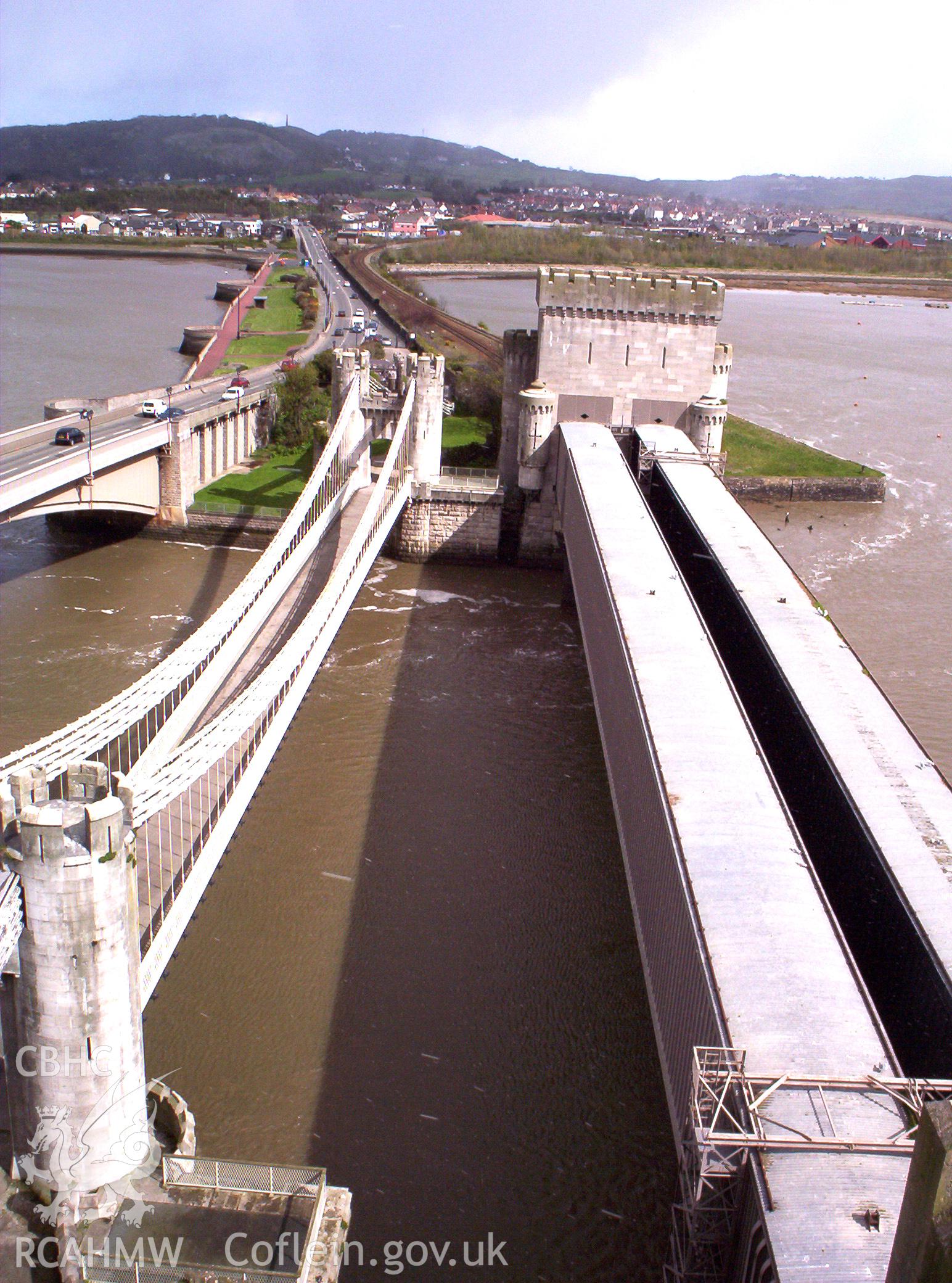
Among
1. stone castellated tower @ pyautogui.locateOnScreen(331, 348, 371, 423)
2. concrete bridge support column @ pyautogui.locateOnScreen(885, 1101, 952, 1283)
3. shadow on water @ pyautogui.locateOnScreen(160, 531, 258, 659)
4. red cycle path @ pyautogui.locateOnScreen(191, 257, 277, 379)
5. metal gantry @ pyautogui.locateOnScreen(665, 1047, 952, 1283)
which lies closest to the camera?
concrete bridge support column @ pyautogui.locateOnScreen(885, 1101, 952, 1283)

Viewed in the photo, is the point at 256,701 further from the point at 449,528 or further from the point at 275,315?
the point at 275,315

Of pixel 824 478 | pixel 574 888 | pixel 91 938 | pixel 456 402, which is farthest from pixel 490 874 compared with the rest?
pixel 456 402

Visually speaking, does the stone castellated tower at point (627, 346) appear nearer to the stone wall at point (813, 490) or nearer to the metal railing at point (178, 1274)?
the stone wall at point (813, 490)

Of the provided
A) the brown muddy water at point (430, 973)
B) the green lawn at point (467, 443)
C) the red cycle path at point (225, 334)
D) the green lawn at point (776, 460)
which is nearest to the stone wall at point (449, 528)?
the green lawn at point (467, 443)

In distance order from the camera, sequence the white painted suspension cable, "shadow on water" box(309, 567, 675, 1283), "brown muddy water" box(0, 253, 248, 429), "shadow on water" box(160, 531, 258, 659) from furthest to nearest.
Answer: "brown muddy water" box(0, 253, 248, 429) < "shadow on water" box(160, 531, 258, 659) < "shadow on water" box(309, 567, 675, 1283) < the white painted suspension cable

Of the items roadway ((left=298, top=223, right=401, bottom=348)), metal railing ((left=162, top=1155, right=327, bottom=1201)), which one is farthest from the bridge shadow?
metal railing ((left=162, top=1155, right=327, bottom=1201))

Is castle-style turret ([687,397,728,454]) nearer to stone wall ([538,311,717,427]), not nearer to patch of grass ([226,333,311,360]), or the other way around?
stone wall ([538,311,717,427])
